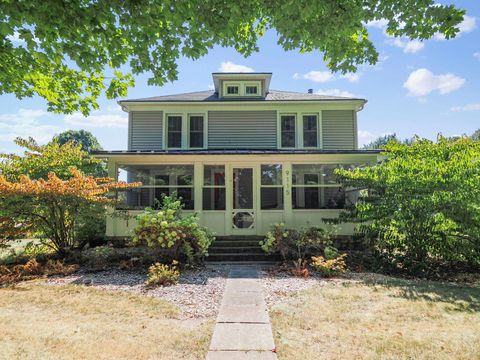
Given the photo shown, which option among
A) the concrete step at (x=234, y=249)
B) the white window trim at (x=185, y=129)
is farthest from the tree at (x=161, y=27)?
the white window trim at (x=185, y=129)

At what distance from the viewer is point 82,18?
3.68 metres

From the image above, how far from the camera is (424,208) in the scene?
Answer: 7.53 meters

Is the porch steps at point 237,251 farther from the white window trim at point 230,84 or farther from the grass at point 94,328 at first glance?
the white window trim at point 230,84

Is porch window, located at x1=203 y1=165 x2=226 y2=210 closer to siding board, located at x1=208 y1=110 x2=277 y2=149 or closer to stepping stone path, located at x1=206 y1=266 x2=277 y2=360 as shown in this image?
siding board, located at x1=208 y1=110 x2=277 y2=149

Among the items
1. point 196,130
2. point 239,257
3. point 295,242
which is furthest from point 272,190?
point 196,130

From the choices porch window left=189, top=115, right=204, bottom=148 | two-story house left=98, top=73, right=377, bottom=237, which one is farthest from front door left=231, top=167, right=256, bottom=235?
porch window left=189, top=115, right=204, bottom=148

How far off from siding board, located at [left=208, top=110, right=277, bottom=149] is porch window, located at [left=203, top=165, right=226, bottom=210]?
306cm

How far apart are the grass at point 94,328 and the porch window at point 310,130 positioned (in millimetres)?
10206

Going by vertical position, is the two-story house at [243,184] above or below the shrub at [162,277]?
above

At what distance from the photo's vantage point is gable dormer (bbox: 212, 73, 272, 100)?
1406 cm

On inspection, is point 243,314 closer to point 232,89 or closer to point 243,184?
point 243,184

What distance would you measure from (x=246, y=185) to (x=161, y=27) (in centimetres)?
691

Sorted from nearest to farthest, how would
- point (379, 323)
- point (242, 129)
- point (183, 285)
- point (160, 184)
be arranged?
point (379, 323), point (183, 285), point (160, 184), point (242, 129)

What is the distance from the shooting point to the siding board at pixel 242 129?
13.6 metres
